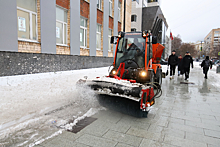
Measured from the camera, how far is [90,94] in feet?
15.4

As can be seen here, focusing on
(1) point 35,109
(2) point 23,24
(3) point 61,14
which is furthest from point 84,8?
(1) point 35,109

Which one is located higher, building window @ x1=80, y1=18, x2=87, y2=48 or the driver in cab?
building window @ x1=80, y1=18, x2=87, y2=48

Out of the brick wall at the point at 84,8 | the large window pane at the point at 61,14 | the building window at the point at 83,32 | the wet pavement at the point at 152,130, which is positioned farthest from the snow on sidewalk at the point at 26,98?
the brick wall at the point at 84,8

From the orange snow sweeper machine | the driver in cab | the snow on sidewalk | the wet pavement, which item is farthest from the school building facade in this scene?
the wet pavement

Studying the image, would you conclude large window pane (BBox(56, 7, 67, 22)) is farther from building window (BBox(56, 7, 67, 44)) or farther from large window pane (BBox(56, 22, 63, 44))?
large window pane (BBox(56, 22, 63, 44))

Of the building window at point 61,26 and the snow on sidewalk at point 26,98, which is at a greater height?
the building window at point 61,26

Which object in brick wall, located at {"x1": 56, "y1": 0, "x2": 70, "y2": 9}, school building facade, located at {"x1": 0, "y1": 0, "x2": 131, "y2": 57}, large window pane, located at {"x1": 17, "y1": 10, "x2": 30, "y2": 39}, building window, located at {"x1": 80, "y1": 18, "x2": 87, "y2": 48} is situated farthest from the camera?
building window, located at {"x1": 80, "y1": 18, "x2": 87, "y2": 48}

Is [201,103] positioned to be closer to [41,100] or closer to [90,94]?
[90,94]

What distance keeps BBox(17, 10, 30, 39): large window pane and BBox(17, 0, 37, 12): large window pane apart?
31 centimetres

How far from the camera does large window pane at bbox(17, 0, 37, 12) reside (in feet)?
25.6

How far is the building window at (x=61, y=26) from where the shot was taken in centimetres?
1035

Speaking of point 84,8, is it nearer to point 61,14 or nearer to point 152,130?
point 61,14

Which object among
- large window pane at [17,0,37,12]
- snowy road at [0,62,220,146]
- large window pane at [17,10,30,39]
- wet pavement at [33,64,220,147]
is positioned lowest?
wet pavement at [33,64,220,147]

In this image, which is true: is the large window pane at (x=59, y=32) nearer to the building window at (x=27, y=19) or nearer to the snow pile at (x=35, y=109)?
the building window at (x=27, y=19)
